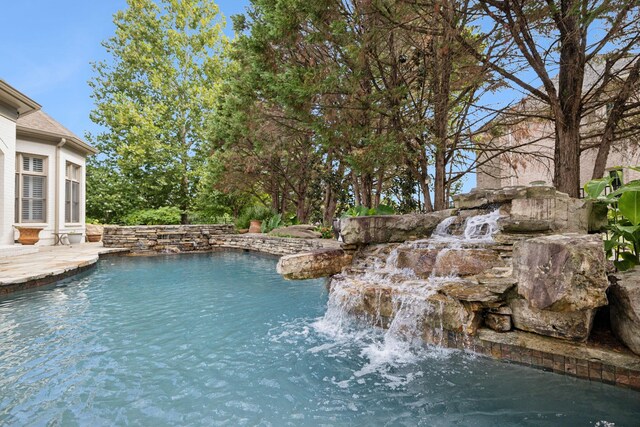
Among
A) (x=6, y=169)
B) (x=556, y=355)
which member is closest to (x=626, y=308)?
(x=556, y=355)

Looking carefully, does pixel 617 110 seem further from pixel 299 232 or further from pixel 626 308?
pixel 299 232

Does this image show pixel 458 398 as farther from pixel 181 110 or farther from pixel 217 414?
pixel 181 110

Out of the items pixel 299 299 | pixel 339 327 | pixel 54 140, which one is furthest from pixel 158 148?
pixel 339 327

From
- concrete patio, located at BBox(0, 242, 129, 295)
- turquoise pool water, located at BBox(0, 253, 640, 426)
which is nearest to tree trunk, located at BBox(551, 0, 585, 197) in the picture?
turquoise pool water, located at BBox(0, 253, 640, 426)

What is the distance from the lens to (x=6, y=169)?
398 inches

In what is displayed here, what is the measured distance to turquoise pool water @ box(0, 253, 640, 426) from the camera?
2.59 m

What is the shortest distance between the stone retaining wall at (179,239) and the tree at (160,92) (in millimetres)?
5676

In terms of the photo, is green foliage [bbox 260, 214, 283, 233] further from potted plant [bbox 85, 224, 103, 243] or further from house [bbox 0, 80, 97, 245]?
potted plant [bbox 85, 224, 103, 243]

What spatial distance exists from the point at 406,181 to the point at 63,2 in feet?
46.5

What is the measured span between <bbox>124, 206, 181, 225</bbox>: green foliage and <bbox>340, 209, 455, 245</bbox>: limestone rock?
49.5 ft

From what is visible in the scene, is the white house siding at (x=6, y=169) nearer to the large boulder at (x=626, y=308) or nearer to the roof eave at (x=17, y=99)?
the roof eave at (x=17, y=99)

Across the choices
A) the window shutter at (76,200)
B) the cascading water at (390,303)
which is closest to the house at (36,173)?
the window shutter at (76,200)

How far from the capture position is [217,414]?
2.66 meters

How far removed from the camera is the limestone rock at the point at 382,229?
19.2 ft
